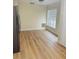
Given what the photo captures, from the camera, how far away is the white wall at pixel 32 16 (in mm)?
9241

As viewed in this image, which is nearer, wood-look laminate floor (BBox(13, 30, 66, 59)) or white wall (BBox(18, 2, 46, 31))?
wood-look laminate floor (BBox(13, 30, 66, 59))

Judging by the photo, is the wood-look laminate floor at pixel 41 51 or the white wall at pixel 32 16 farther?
the white wall at pixel 32 16

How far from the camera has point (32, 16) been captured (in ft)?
31.2

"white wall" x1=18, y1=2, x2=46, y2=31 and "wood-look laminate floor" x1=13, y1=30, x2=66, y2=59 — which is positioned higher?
"white wall" x1=18, y1=2, x2=46, y2=31

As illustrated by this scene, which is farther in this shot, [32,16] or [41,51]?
[32,16]

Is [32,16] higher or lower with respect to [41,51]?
higher

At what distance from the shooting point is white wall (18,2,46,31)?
30.3ft

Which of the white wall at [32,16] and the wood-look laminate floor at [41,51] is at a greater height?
the white wall at [32,16]

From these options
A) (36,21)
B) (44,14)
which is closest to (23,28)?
(36,21)
